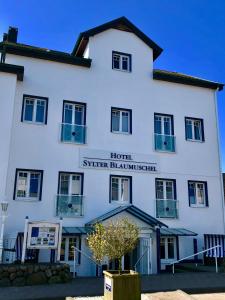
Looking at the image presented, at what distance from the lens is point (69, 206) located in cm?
1462

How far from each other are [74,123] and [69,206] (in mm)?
4039

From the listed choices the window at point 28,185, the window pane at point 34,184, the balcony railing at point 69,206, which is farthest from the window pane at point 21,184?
the balcony railing at point 69,206

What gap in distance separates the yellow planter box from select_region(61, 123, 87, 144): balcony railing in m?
7.94

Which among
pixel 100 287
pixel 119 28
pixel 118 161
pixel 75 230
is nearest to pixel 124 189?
pixel 118 161

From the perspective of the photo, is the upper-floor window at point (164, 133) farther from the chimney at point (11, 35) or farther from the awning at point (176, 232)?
the chimney at point (11, 35)

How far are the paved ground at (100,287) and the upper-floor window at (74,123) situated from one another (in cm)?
640

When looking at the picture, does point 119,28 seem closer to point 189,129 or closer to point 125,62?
point 125,62

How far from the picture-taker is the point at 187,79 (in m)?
18.2

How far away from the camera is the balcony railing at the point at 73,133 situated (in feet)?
50.4

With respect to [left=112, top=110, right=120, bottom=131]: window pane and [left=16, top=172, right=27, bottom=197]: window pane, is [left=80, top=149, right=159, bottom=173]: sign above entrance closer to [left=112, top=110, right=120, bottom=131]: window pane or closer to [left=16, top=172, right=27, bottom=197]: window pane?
[left=112, top=110, right=120, bottom=131]: window pane

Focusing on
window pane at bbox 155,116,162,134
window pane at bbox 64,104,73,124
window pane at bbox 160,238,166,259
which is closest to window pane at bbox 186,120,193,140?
window pane at bbox 155,116,162,134

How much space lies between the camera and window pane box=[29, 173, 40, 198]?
14484 mm

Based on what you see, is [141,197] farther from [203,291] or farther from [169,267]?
[203,291]

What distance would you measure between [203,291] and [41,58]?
40.2 ft
